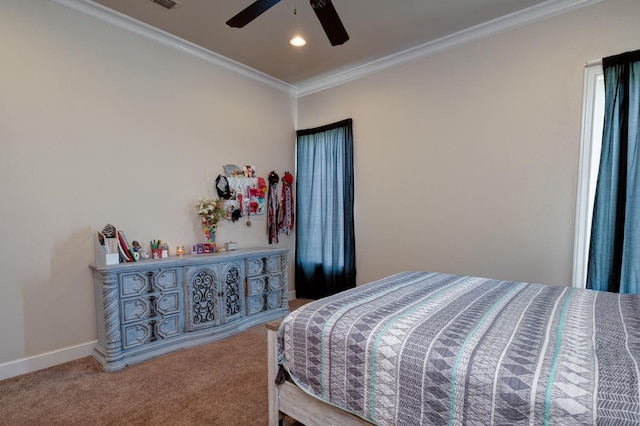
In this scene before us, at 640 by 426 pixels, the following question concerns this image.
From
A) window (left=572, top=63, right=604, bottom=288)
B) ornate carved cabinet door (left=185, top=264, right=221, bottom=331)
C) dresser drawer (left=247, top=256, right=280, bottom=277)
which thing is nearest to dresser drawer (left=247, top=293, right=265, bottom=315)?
dresser drawer (left=247, top=256, right=280, bottom=277)

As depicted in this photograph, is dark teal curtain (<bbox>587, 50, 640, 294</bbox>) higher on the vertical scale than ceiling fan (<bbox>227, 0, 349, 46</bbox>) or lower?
lower

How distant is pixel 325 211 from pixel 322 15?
2.47 meters

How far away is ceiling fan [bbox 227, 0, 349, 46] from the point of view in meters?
1.75

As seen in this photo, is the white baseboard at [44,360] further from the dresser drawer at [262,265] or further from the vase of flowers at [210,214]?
the dresser drawer at [262,265]

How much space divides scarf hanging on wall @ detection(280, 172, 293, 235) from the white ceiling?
1.40 metres

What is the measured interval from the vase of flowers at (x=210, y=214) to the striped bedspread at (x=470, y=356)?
6.77 feet

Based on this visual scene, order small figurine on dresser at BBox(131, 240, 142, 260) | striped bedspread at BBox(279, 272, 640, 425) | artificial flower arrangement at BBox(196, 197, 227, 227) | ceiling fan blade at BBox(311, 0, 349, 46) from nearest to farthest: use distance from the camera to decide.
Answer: striped bedspread at BBox(279, 272, 640, 425) < ceiling fan blade at BBox(311, 0, 349, 46) < small figurine on dresser at BBox(131, 240, 142, 260) < artificial flower arrangement at BBox(196, 197, 227, 227)

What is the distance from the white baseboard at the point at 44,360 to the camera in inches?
90.5

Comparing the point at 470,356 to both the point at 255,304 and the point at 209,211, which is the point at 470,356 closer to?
the point at 255,304

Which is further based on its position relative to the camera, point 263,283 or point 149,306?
point 263,283

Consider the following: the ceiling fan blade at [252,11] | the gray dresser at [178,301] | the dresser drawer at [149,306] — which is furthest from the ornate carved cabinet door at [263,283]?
the ceiling fan blade at [252,11]

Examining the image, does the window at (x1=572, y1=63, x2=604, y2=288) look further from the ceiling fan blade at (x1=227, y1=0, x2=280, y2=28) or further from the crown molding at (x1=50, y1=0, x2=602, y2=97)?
the ceiling fan blade at (x1=227, y1=0, x2=280, y2=28)

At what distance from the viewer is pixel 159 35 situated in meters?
3.03

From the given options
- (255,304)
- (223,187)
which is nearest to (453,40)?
(223,187)
